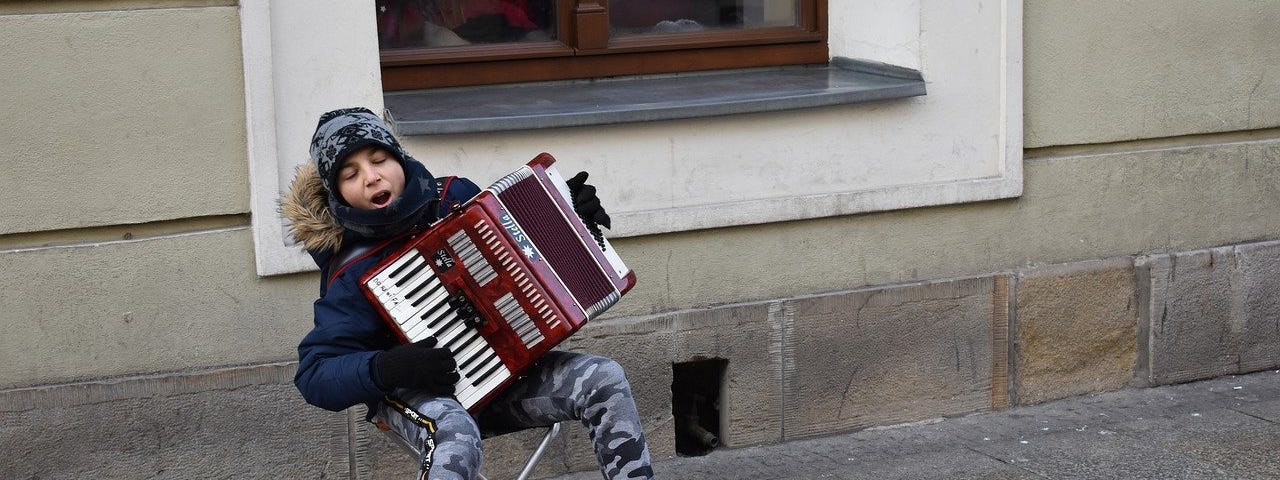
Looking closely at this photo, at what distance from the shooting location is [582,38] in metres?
4.79

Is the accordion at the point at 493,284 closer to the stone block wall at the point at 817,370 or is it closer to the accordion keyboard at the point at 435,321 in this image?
the accordion keyboard at the point at 435,321

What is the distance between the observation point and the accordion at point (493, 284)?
120 inches

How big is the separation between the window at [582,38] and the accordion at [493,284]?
152 centimetres

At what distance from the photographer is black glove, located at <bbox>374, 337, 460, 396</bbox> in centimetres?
296

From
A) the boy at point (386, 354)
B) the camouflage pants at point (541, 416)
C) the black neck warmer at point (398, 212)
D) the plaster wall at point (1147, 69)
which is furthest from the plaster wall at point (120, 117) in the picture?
the plaster wall at point (1147, 69)

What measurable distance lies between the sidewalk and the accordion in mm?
1430

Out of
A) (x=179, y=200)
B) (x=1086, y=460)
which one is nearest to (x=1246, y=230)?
(x=1086, y=460)

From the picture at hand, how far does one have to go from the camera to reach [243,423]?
4066 millimetres

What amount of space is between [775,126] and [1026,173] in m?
0.99

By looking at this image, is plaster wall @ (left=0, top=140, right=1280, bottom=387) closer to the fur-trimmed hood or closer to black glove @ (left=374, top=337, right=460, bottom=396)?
the fur-trimmed hood

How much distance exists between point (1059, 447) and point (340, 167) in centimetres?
268

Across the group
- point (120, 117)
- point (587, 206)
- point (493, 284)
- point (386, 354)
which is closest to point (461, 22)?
point (120, 117)

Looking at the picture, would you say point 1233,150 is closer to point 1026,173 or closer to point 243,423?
point 1026,173

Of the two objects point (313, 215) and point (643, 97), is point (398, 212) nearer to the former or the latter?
point (313, 215)
